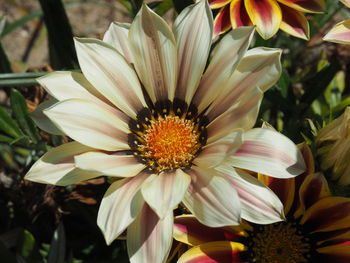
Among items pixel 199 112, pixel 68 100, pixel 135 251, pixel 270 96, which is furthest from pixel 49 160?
pixel 270 96

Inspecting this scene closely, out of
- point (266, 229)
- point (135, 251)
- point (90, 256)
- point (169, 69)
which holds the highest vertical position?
point (169, 69)

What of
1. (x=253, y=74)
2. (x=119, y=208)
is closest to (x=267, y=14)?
(x=253, y=74)

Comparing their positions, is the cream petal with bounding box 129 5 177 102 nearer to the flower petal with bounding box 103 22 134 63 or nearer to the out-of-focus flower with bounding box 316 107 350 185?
the flower petal with bounding box 103 22 134 63

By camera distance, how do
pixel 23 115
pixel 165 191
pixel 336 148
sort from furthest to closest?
pixel 23 115
pixel 336 148
pixel 165 191

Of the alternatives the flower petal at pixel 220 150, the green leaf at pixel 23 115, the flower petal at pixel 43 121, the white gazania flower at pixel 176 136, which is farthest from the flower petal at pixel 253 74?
the green leaf at pixel 23 115

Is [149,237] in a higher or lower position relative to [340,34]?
lower

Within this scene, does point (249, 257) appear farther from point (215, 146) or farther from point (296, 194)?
point (215, 146)

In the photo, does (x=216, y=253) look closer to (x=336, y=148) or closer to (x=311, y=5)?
(x=336, y=148)
